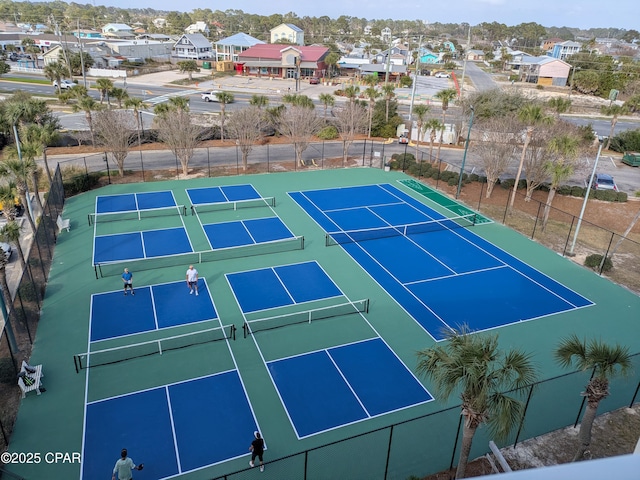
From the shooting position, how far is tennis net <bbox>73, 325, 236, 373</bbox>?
48.7ft

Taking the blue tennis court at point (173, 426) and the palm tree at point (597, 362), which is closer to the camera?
the palm tree at point (597, 362)

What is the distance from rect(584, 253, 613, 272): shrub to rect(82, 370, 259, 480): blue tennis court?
17519 mm

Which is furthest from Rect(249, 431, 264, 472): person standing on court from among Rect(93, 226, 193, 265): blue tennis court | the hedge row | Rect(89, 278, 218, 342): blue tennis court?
the hedge row

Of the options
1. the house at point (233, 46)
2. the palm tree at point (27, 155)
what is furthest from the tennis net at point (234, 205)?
the house at point (233, 46)

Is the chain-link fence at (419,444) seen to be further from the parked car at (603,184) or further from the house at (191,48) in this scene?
the house at (191,48)

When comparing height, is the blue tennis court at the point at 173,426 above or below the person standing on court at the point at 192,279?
below

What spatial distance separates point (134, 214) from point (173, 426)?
53.8 feet

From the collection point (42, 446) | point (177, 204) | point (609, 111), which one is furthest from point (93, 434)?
point (609, 111)

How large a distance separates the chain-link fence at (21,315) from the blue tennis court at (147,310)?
6.50 feet

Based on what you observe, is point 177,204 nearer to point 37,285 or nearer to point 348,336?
point 37,285

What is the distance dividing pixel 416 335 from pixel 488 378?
317 inches

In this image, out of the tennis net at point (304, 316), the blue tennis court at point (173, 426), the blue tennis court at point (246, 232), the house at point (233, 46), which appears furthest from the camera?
the house at point (233, 46)

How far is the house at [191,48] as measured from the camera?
341ft

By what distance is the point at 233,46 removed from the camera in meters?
101
